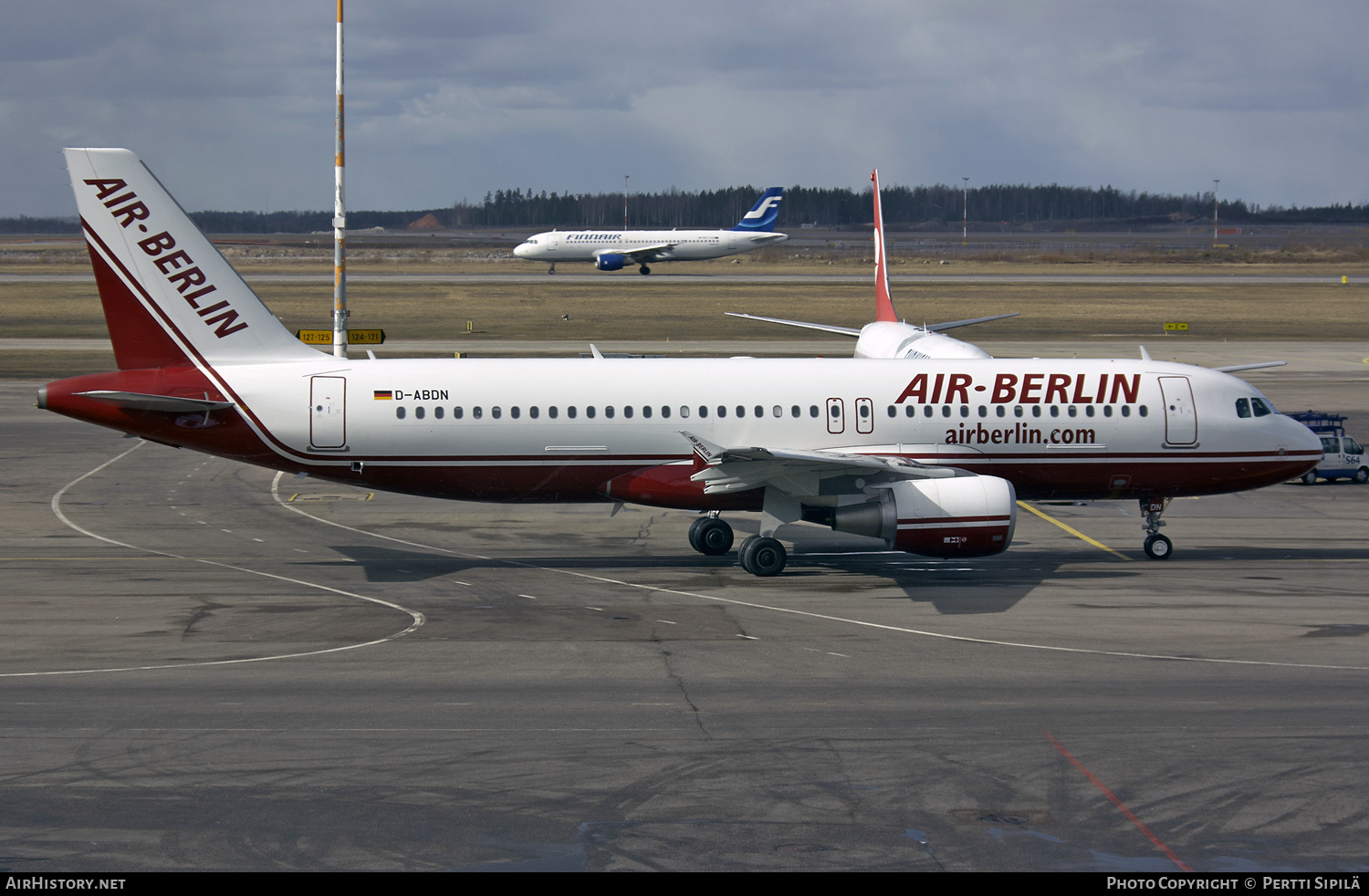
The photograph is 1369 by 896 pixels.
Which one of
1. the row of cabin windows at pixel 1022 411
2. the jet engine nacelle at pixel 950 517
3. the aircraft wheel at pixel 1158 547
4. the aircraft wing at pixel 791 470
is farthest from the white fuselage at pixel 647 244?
the jet engine nacelle at pixel 950 517

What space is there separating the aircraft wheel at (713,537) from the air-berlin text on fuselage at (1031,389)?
5280 millimetres

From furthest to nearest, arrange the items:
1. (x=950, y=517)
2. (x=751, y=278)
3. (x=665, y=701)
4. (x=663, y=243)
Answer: (x=663, y=243) < (x=751, y=278) < (x=950, y=517) < (x=665, y=701)

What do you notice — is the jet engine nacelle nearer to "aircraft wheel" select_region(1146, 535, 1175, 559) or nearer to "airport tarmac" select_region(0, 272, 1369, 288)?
"aircraft wheel" select_region(1146, 535, 1175, 559)

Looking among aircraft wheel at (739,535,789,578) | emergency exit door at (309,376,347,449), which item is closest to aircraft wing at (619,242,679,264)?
emergency exit door at (309,376,347,449)

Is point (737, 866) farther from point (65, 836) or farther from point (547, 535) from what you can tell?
point (547, 535)

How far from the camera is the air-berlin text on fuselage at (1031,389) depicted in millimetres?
30156

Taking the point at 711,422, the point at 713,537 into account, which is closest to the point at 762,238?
the point at 713,537

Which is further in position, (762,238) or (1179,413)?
(762,238)

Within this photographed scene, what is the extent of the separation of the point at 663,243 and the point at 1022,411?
375 ft

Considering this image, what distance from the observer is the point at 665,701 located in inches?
781

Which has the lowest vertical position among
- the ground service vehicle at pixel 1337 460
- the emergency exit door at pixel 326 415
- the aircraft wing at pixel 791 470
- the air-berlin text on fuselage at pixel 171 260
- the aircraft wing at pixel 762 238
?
the ground service vehicle at pixel 1337 460

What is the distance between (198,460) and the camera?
4478 cm

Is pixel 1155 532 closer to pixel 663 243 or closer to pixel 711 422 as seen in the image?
pixel 711 422

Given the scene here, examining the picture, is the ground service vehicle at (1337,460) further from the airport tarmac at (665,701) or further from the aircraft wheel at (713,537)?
the aircraft wheel at (713,537)
